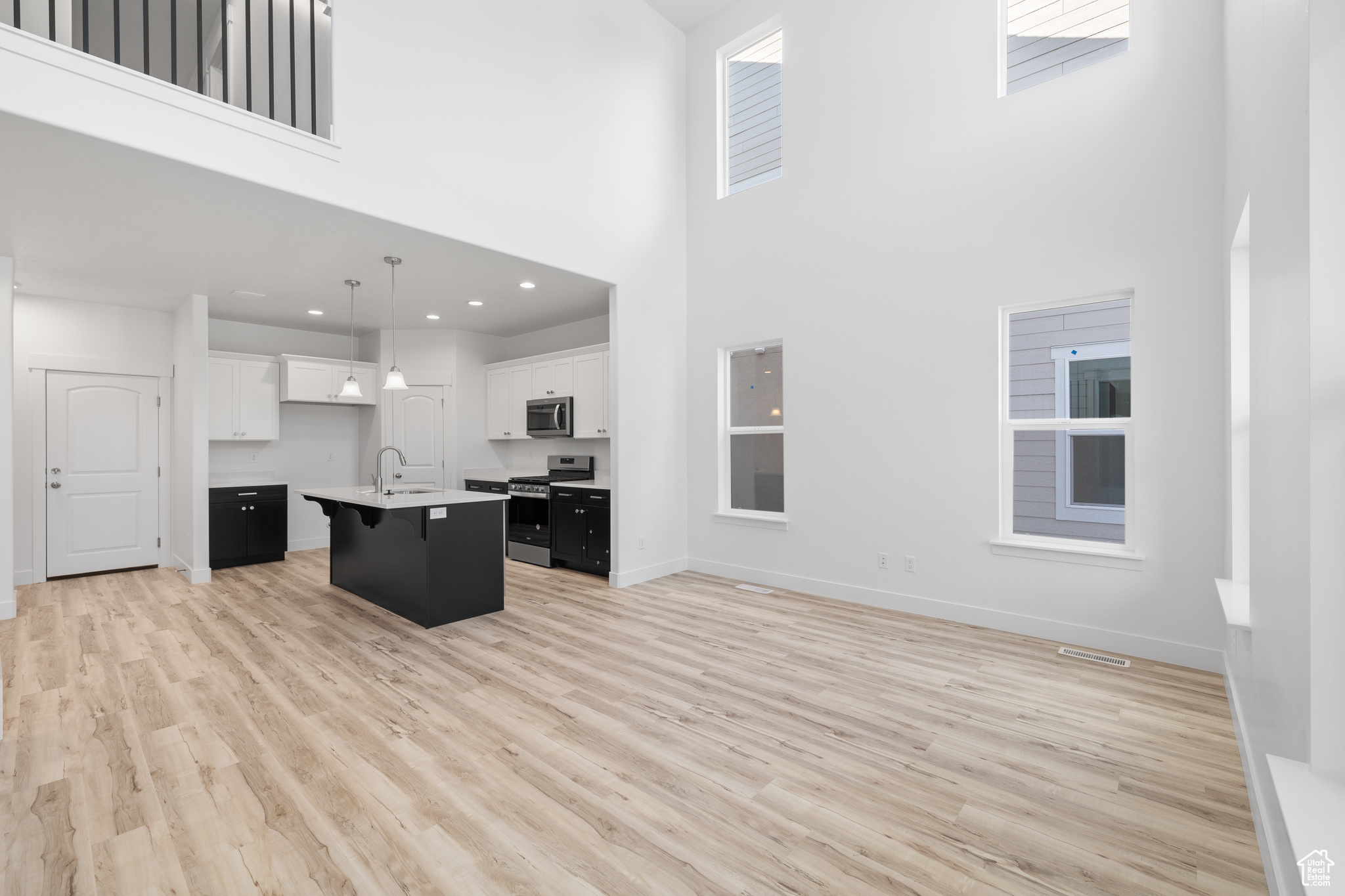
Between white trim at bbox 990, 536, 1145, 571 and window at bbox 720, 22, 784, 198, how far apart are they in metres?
3.45

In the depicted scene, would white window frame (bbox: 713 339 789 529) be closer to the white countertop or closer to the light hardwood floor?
the light hardwood floor

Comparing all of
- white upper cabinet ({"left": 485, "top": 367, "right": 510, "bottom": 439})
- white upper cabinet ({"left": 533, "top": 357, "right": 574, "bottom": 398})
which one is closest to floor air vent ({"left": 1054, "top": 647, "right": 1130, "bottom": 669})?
white upper cabinet ({"left": 533, "top": 357, "right": 574, "bottom": 398})

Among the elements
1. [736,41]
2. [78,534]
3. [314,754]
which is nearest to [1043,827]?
[314,754]

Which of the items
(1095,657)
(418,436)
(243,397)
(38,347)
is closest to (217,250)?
(38,347)

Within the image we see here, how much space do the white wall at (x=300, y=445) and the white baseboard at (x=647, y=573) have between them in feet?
13.5

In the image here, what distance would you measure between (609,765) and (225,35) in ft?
21.5

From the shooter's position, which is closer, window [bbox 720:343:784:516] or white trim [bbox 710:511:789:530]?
white trim [bbox 710:511:789:530]

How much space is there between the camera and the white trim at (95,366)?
214 inches

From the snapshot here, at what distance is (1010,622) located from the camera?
394cm

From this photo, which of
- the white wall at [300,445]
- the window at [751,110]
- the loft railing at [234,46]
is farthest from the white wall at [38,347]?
the window at [751,110]

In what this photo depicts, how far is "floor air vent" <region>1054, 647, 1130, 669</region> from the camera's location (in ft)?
11.1

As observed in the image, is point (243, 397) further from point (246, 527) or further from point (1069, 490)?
point (1069, 490)

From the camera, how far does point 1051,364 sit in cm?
389

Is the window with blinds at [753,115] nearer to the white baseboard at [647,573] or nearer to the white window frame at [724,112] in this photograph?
the white window frame at [724,112]
